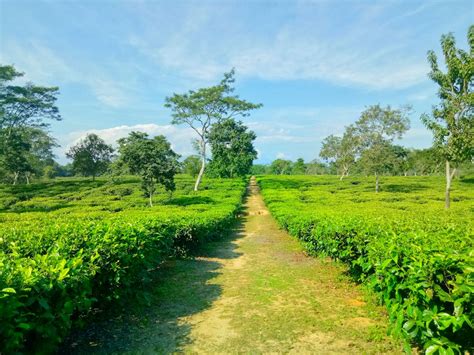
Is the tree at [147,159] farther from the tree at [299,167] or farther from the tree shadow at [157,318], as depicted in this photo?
the tree at [299,167]

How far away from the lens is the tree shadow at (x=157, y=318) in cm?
396

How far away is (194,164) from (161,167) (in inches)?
1249

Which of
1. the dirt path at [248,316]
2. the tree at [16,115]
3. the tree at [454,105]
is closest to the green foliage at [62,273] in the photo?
the dirt path at [248,316]

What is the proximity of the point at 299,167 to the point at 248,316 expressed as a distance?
87236mm

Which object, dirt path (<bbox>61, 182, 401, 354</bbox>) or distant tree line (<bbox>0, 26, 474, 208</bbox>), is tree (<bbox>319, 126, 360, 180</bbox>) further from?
dirt path (<bbox>61, 182, 401, 354</bbox>)

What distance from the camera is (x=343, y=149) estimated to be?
1800 inches

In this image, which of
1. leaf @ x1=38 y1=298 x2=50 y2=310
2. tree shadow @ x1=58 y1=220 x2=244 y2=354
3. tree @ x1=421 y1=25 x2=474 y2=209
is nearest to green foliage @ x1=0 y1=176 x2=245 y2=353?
leaf @ x1=38 y1=298 x2=50 y2=310

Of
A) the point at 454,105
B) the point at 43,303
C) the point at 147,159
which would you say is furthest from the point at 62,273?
the point at 454,105

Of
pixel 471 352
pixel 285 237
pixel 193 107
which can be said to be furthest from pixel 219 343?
pixel 193 107

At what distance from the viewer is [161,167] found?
56.9 feet

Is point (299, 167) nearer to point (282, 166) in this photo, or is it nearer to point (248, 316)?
point (282, 166)

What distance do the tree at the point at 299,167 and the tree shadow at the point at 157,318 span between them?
83762 millimetres

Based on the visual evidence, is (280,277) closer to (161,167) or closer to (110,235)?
(110,235)

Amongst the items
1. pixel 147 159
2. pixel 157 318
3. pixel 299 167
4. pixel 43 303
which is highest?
pixel 299 167
